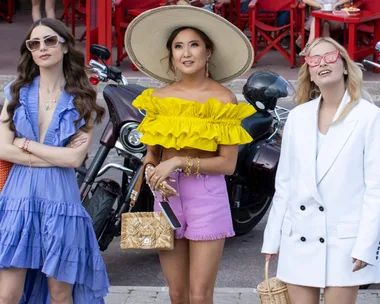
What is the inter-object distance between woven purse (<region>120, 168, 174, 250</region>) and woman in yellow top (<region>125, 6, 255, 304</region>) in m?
0.09

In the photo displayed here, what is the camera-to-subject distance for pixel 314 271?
4.27m

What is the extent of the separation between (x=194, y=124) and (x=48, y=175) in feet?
2.52

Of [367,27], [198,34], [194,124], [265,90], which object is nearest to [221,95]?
[194,124]

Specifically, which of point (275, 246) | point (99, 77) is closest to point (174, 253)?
point (275, 246)

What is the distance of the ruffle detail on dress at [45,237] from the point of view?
15.2 feet

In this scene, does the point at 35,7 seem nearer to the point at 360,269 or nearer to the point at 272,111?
the point at 272,111

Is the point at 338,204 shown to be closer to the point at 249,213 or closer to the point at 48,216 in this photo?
the point at 48,216

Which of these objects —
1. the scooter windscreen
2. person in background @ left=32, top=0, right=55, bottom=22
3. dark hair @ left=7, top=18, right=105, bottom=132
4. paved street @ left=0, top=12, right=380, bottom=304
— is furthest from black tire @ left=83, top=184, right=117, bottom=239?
person in background @ left=32, top=0, right=55, bottom=22

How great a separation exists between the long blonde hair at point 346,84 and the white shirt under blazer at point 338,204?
3cm

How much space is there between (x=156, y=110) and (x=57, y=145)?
Result: 0.52 metres

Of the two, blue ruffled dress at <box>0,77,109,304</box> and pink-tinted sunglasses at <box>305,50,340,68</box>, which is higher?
pink-tinted sunglasses at <box>305,50,340,68</box>

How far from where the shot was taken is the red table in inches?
476

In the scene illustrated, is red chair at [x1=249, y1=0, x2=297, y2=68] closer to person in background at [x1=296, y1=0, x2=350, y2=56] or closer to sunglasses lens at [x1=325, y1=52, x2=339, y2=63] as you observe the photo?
person in background at [x1=296, y1=0, x2=350, y2=56]

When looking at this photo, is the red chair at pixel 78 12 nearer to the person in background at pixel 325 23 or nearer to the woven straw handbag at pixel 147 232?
the person in background at pixel 325 23
